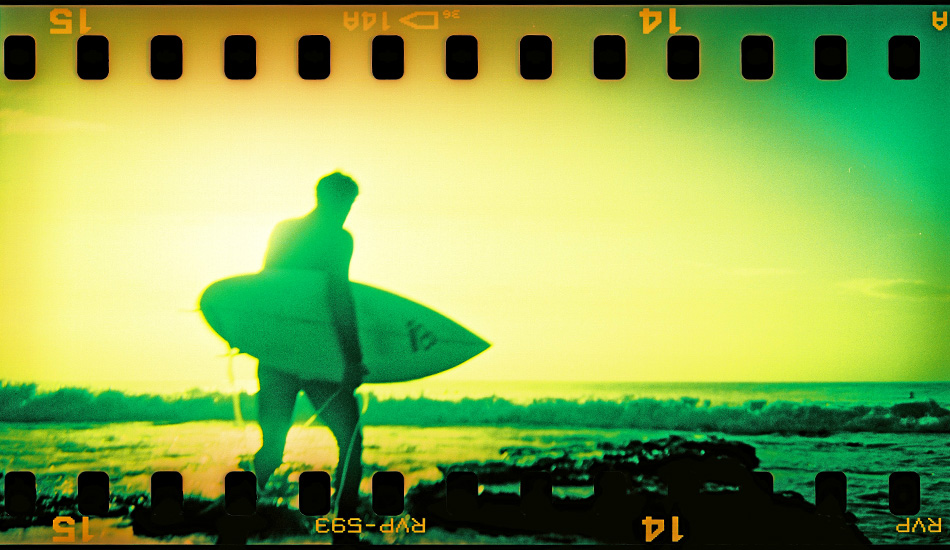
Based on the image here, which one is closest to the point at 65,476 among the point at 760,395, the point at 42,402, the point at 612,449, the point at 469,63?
the point at 42,402

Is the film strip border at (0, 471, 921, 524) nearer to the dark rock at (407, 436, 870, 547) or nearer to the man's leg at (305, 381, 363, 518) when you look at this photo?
the dark rock at (407, 436, 870, 547)

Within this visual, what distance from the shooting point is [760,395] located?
10.8 feet

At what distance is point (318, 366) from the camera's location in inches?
91.3

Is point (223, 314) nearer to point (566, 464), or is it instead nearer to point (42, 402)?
point (42, 402)

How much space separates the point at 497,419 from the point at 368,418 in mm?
1078

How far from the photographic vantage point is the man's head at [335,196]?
237cm

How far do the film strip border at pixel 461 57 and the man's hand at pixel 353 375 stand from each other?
1.04 meters

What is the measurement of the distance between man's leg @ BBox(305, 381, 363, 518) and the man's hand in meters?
0.03

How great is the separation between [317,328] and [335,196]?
1.62 feet

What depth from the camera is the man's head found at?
2.37 metres

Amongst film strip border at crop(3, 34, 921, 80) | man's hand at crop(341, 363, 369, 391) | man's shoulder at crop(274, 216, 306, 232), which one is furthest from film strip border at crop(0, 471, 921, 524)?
film strip border at crop(3, 34, 921, 80)

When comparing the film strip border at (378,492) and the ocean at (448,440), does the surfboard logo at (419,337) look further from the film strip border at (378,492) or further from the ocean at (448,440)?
the film strip border at (378,492)

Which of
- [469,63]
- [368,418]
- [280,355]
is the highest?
[469,63]

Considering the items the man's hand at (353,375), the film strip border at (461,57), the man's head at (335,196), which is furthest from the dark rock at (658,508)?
the film strip border at (461,57)
